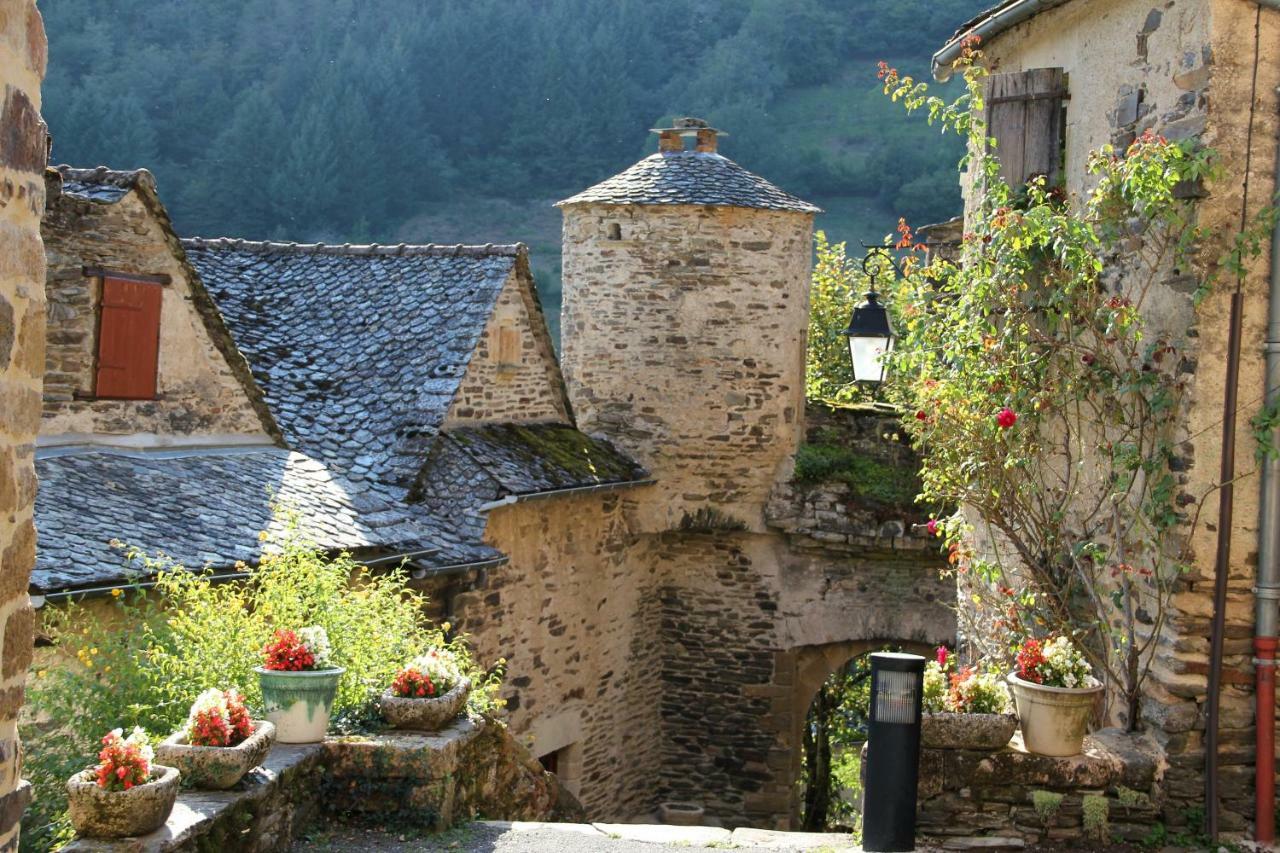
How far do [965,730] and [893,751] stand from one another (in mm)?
399

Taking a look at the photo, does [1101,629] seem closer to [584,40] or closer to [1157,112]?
[1157,112]

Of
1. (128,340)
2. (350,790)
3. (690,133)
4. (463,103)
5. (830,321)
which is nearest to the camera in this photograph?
(350,790)

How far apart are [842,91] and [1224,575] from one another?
4633 cm

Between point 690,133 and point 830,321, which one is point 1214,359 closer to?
point 690,133

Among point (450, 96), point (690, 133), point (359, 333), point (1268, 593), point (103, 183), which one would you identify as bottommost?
point (1268, 593)

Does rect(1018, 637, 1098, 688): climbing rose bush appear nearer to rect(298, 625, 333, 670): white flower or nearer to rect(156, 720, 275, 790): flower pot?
rect(298, 625, 333, 670): white flower

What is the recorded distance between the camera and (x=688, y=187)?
15.4 m

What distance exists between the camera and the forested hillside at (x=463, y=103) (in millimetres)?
46219

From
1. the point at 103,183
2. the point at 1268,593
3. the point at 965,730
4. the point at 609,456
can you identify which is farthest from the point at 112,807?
the point at 609,456

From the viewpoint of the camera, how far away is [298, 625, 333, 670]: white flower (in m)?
6.54

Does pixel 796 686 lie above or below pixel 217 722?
below

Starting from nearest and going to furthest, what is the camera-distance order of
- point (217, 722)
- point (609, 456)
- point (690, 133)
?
point (217, 722), point (609, 456), point (690, 133)

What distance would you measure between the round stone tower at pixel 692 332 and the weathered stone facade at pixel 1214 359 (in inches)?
337

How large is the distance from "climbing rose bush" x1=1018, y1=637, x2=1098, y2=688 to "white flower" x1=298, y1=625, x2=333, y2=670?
3111 millimetres
